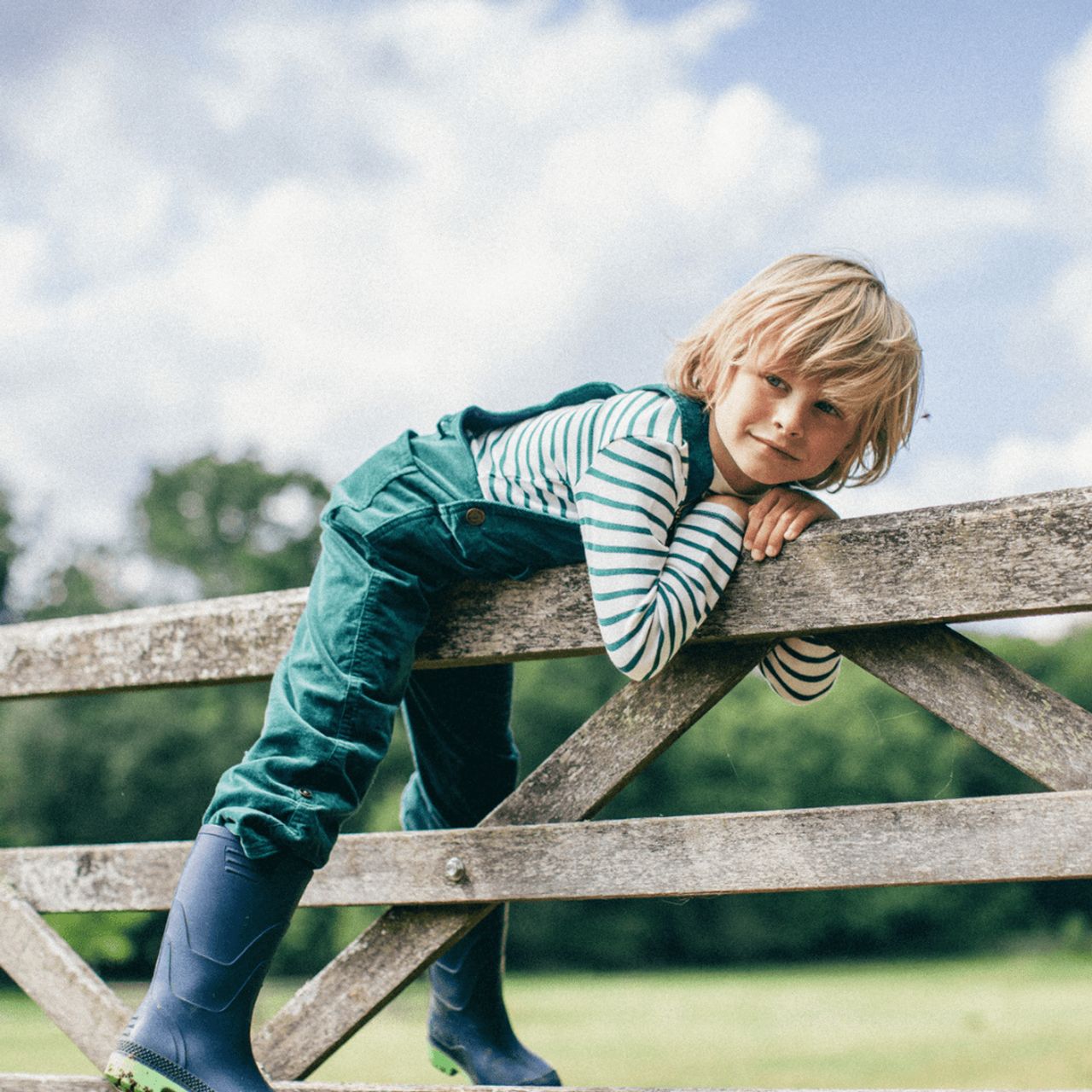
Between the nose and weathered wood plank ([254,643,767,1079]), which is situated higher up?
the nose

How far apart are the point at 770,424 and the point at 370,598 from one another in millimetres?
672

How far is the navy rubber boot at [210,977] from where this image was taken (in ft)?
5.66

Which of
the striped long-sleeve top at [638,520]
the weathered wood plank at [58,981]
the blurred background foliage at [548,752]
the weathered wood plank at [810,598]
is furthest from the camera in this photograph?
the blurred background foliage at [548,752]

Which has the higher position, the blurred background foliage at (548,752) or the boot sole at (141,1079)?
the boot sole at (141,1079)

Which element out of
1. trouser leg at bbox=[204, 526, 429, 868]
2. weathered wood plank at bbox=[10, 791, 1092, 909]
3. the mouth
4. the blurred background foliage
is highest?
the mouth

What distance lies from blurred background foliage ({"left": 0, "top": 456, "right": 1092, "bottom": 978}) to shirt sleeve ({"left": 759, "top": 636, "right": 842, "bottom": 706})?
2692 centimetres

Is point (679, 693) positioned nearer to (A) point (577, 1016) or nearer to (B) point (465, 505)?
(B) point (465, 505)

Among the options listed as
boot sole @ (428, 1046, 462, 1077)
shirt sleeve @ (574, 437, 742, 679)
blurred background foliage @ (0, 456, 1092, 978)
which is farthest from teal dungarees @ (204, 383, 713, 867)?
blurred background foliage @ (0, 456, 1092, 978)

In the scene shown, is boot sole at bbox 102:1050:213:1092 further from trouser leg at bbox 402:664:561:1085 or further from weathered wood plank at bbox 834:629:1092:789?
weathered wood plank at bbox 834:629:1092:789

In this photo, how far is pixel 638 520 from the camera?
1.82 metres

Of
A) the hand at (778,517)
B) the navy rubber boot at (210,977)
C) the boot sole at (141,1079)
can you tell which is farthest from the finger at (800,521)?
the boot sole at (141,1079)

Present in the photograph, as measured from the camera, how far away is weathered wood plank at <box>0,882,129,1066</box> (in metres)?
2.21

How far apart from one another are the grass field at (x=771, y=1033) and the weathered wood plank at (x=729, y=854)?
3567 millimetres

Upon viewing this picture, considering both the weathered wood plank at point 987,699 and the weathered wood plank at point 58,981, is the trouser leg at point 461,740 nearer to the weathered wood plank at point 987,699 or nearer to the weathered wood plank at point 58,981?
the weathered wood plank at point 58,981
